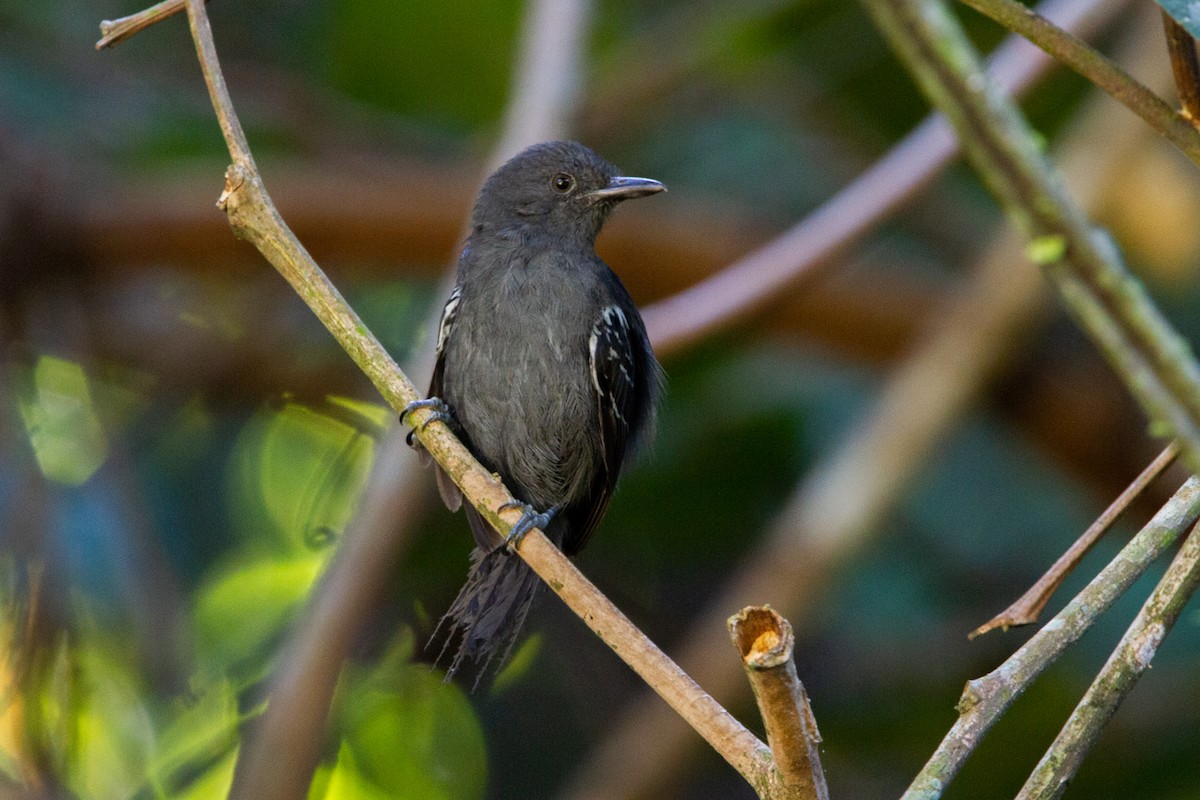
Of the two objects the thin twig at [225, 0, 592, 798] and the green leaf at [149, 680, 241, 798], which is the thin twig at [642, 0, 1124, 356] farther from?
the green leaf at [149, 680, 241, 798]

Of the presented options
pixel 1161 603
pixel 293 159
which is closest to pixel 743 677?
pixel 1161 603

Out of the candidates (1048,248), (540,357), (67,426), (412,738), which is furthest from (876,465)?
(67,426)

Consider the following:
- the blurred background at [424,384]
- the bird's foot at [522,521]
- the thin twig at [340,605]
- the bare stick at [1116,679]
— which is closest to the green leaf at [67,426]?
the blurred background at [424,384]

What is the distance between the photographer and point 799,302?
5383 mm

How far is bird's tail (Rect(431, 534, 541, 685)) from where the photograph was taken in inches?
137

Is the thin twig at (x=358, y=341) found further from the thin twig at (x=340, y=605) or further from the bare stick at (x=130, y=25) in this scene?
the thin twig at (x=340, y=605)

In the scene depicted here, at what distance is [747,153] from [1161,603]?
570 centimetres

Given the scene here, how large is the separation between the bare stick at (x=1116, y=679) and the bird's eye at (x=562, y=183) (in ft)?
8.95

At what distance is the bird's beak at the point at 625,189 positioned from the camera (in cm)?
405

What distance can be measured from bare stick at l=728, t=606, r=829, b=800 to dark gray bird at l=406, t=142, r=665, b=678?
2041mm

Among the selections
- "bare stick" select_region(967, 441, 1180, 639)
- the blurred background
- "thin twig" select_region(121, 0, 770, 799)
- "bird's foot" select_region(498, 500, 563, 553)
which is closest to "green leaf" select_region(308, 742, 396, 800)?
the blurred background

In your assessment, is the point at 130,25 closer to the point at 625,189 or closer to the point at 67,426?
the point at 625,189

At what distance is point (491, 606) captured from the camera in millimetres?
3660

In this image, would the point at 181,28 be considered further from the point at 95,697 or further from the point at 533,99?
the point at 95,697
